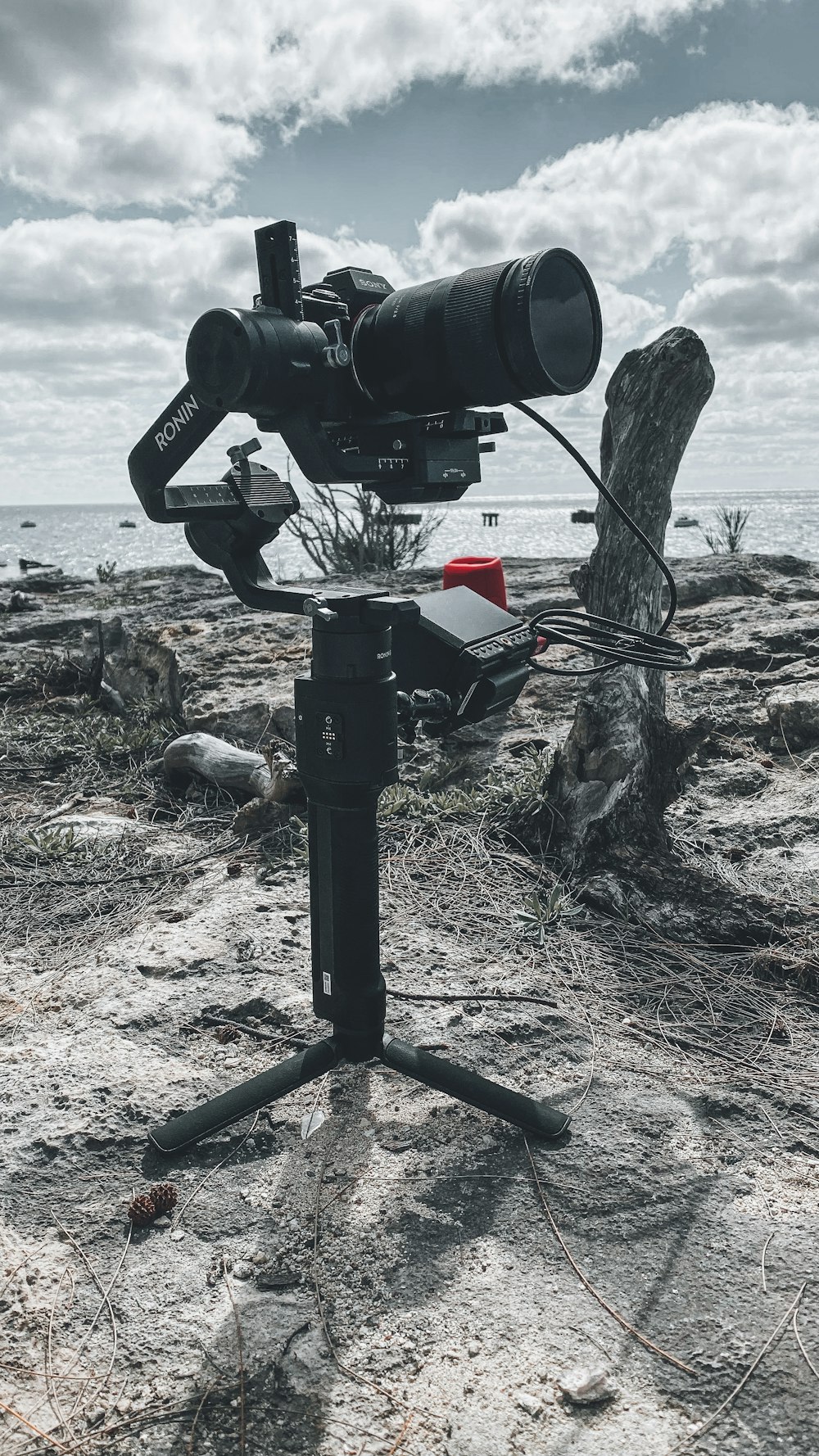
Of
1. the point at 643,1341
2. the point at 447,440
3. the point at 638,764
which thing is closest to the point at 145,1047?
the point at 643,1341

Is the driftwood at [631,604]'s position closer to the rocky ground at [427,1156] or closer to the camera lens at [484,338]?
the rocky ground at [427,1156]

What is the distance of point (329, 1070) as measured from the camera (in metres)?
1.98

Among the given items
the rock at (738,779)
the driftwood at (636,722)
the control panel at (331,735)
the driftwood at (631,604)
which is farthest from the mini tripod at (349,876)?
the rock at (738,779)

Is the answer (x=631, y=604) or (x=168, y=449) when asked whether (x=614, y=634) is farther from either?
(x=631, y=604)

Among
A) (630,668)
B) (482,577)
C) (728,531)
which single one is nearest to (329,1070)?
(630,668)

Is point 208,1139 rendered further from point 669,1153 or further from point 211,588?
point 211,588

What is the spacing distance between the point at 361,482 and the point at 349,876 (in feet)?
2.44

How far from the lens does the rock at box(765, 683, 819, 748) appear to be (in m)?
3.66

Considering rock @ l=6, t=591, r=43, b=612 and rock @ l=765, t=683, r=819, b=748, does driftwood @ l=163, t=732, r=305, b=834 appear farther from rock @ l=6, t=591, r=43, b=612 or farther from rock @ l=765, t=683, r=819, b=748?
rock @ l=6, t=591, r=43, b=612

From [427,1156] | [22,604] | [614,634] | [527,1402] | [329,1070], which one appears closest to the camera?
[527,1402]

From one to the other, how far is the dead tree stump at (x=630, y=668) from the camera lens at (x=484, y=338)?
5.03ft

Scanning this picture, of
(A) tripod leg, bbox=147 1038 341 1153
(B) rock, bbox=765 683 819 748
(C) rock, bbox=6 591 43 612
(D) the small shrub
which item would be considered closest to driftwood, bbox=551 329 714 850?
(B) rock, bbox=765 683 819 748

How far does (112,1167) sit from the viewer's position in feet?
5.82

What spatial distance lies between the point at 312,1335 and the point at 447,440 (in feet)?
→ 4.93
